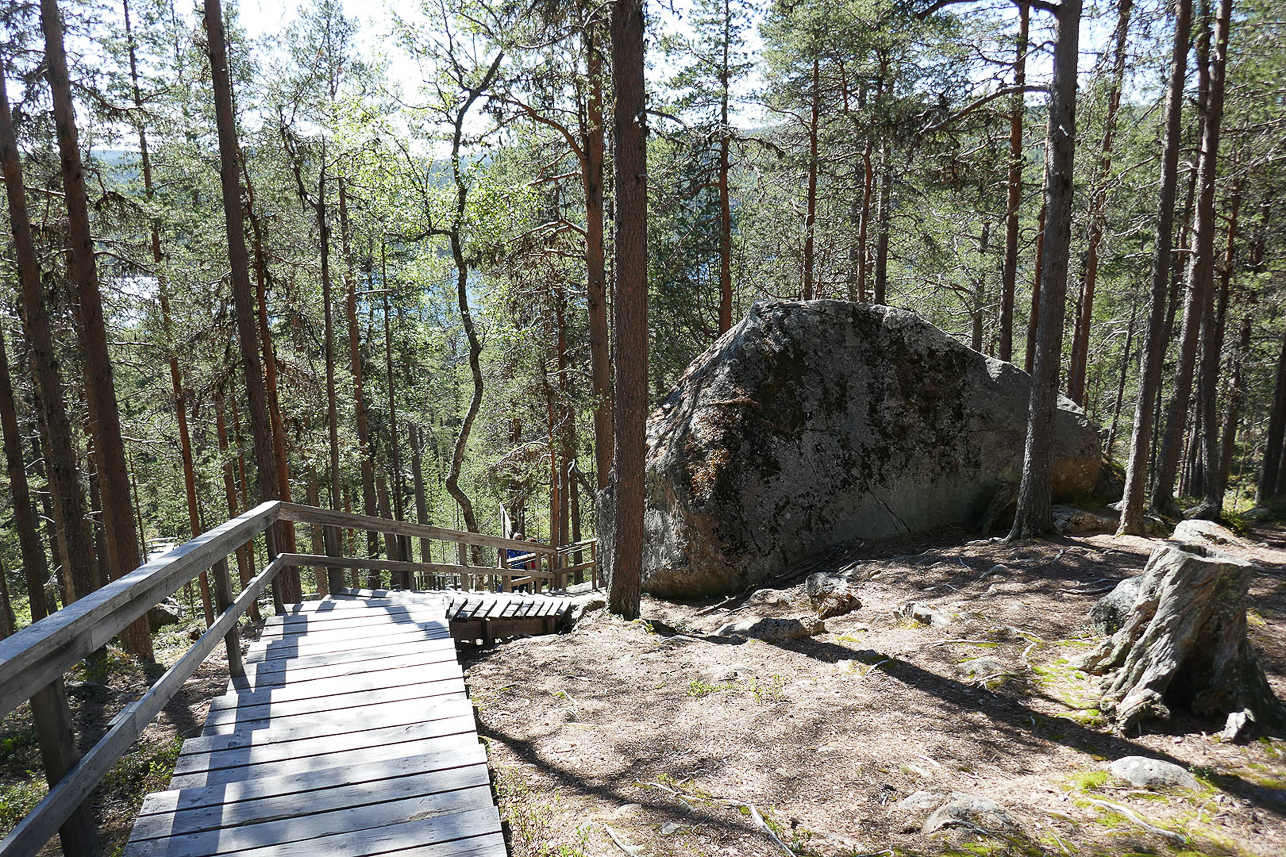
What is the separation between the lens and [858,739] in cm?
413

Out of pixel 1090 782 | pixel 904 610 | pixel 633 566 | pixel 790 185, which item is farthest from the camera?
pixel 790 185

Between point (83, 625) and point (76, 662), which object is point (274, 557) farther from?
point (76, 662)

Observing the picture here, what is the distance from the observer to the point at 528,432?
2425 centimetres

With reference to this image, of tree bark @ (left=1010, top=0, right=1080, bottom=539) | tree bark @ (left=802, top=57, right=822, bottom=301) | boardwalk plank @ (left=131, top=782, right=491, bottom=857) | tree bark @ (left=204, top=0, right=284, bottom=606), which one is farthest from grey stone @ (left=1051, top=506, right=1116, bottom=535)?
tree bark @ (left=204, top=0, right=284, bottom=606)

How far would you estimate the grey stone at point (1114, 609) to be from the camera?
5.20 meters

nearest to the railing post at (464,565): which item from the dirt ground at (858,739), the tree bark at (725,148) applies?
the dirt ground at (858,739)

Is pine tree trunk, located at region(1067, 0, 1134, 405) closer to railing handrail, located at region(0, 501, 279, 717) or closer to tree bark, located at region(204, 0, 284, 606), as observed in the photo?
railing handrail, located at region(0, 501, 279, 717)

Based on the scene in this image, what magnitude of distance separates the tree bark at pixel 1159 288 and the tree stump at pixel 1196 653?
16.6ft

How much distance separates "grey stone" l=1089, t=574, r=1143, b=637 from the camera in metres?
5.20

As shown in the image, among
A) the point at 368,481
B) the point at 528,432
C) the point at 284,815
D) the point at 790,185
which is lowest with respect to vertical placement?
the point at 368,481

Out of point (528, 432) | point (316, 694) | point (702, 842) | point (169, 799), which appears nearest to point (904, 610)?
point (702, 842)

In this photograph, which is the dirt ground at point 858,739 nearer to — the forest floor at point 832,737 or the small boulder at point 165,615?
the forest floor at point 832,737

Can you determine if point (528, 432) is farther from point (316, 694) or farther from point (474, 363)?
point (316, 694)

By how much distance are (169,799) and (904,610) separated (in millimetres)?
6182
